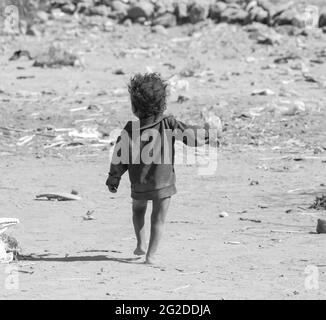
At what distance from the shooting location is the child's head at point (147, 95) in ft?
20.7

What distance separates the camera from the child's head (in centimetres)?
→ 631

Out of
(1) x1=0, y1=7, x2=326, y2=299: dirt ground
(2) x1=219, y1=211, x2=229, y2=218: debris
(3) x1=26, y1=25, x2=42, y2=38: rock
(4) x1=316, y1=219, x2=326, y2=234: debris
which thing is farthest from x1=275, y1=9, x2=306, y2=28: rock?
(4) x1=316, y1=219, x2=326, y2=234: debris

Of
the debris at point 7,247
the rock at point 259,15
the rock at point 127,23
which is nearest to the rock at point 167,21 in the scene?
the rock at point 127,23

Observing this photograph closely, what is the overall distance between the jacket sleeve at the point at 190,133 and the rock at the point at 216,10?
1668 cm

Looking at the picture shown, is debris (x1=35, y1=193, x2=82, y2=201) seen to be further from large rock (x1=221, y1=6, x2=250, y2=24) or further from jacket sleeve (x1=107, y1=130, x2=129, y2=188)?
large rock (x1=221, y1=6, x2=250, y2=24)

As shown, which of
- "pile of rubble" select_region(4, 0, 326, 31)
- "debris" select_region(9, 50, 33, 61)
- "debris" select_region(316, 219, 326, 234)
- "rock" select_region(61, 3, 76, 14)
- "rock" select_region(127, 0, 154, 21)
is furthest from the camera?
"rock" select_region(61, 3, 76, 14)

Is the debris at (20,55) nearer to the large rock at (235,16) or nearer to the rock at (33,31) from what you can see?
the rock at (33,31)

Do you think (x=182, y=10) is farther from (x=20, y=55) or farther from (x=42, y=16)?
(x=20, y=55)

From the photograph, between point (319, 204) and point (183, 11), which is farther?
point (183, 11)

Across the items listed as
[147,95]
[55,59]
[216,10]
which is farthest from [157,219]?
[216,10]

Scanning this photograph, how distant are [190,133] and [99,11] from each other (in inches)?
700

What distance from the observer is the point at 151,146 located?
6.35 metres

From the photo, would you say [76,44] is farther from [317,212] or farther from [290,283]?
[290,283]

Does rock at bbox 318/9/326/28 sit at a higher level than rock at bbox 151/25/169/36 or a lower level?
higher
